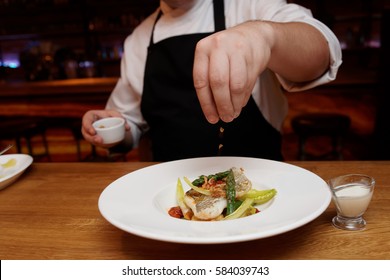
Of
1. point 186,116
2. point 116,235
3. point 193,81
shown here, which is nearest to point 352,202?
point 116,235

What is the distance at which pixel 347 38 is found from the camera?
477 cm

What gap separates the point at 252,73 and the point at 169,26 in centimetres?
101

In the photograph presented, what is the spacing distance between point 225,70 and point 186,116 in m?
0.86

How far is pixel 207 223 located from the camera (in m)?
0.77

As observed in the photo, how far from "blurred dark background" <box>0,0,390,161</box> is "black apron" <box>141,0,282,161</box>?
1636 millimetres

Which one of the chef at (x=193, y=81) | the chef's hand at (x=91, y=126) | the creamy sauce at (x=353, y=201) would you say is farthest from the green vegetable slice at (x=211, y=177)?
the chef's hand at (x=91, y=126)

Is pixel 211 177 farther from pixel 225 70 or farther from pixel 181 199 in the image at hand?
pixel 225 70

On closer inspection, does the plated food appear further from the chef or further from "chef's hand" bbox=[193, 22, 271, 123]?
the chef

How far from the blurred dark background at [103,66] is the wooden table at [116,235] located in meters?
2.29

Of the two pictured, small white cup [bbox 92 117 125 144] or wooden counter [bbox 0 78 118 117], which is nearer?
small white cup [bbox 92 117 125 144]

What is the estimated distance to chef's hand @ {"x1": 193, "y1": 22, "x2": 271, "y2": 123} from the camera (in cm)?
81

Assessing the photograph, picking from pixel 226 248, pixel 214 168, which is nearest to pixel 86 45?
pixel 214 168

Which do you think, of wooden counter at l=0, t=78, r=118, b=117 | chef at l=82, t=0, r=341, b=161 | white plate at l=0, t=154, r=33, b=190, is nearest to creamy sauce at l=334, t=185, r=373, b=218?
chef at l=82, t=0, r=341, b=161

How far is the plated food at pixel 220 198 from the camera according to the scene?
0.86 m
